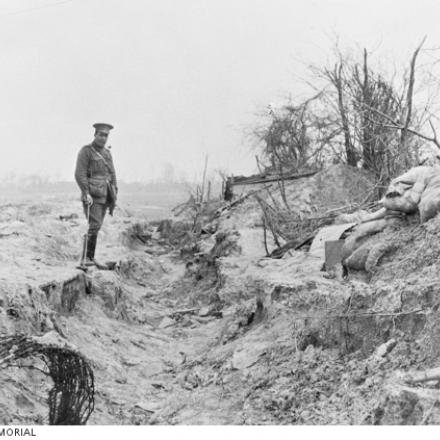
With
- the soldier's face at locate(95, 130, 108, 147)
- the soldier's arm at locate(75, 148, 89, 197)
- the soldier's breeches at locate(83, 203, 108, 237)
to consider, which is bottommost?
the soldier's breeches at locate(83, 203, 108, 237)

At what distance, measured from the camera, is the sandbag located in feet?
17.2

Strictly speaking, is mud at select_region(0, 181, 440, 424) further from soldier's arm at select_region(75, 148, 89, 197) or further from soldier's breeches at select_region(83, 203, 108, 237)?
soldier's arm at select_region(75, 148, 89, 197)

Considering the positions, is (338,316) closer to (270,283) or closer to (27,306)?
(270,283)

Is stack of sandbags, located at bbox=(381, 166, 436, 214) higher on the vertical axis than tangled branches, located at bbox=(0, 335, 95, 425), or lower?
higher

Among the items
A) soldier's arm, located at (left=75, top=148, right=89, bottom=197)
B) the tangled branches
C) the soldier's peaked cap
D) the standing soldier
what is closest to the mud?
the tangled branches

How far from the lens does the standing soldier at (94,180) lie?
25.6 feet

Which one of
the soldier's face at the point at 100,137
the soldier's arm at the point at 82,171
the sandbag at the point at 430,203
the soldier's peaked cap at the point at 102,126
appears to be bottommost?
the sandbag at the point at 430,203

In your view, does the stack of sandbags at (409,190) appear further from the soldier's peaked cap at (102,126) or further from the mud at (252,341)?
the soldier's peaked cap at (102,126)

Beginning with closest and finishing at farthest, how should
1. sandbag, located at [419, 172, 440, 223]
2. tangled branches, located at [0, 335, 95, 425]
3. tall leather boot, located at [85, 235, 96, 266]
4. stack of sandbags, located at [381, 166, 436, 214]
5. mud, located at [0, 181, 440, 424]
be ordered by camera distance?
1. tangled branches, located at [0, 335, 95, 425]
2. mud, located at [0, 181, 440, 424]
3. sandbag, located at [419, 172, 440, 223]
4. stack of sandbags, located at [381, 166, 436, 214]
5. tall leather boot, located at [85, 235, 96, 266]

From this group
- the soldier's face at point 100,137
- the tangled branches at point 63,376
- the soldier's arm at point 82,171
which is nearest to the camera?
the tangled branches at point 63,376

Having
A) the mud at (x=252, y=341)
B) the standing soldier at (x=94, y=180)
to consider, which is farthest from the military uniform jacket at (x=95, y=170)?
the mud at (x=252, y=341)

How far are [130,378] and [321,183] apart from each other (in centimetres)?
1076

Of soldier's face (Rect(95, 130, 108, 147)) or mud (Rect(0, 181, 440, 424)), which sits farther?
soldier's face (Rect(95, 130, 108, 147))

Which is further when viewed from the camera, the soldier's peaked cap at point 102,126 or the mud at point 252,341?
the soldier's peaked cap at point 102,126
